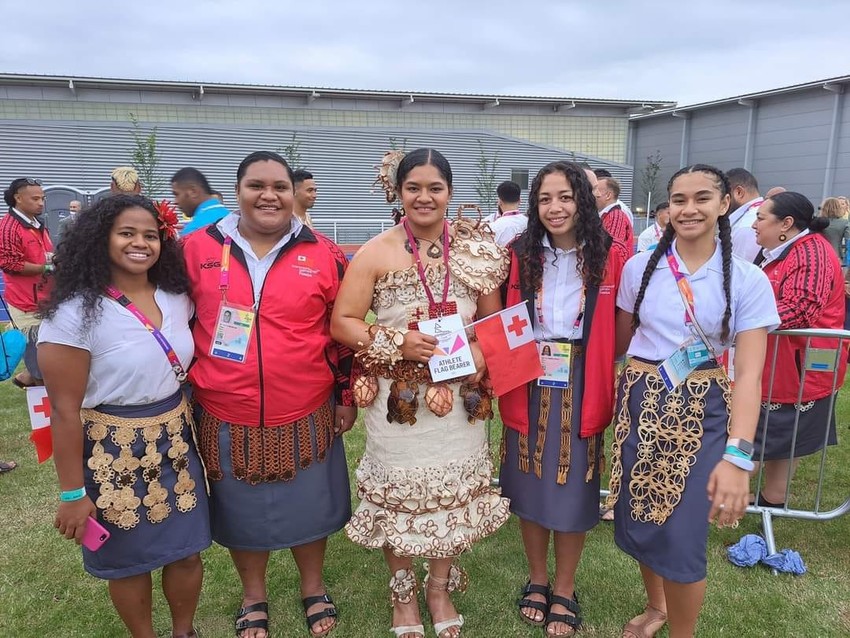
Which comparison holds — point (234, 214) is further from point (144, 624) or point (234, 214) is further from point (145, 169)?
point (145, 169)

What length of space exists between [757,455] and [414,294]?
2453 mm

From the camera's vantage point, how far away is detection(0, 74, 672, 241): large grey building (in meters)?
20.3

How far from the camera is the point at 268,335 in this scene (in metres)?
2.31

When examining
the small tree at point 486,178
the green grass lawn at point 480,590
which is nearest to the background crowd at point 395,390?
the green grass lawn at point 480,590

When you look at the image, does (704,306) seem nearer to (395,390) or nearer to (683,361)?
(683,361)

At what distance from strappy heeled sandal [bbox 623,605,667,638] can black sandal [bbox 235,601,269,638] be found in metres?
1.63

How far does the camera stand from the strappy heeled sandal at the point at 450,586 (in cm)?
265

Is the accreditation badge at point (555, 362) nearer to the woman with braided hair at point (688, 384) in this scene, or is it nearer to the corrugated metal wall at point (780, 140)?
the woman with braided hair at point (688, 384)

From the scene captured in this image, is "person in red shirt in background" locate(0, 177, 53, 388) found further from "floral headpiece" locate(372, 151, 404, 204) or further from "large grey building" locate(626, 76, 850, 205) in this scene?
"large grey building" locate(626, 76, 850, 205)

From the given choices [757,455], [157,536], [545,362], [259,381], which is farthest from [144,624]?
[757,455]

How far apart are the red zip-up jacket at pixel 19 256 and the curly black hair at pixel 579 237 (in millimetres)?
4592

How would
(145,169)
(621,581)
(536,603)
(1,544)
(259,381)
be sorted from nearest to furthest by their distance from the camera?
(259,381) → (536,603) → (621,581) → (1,544) → (145,169)

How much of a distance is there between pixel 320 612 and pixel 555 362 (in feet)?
5.28

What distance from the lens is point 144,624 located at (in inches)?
92.6
